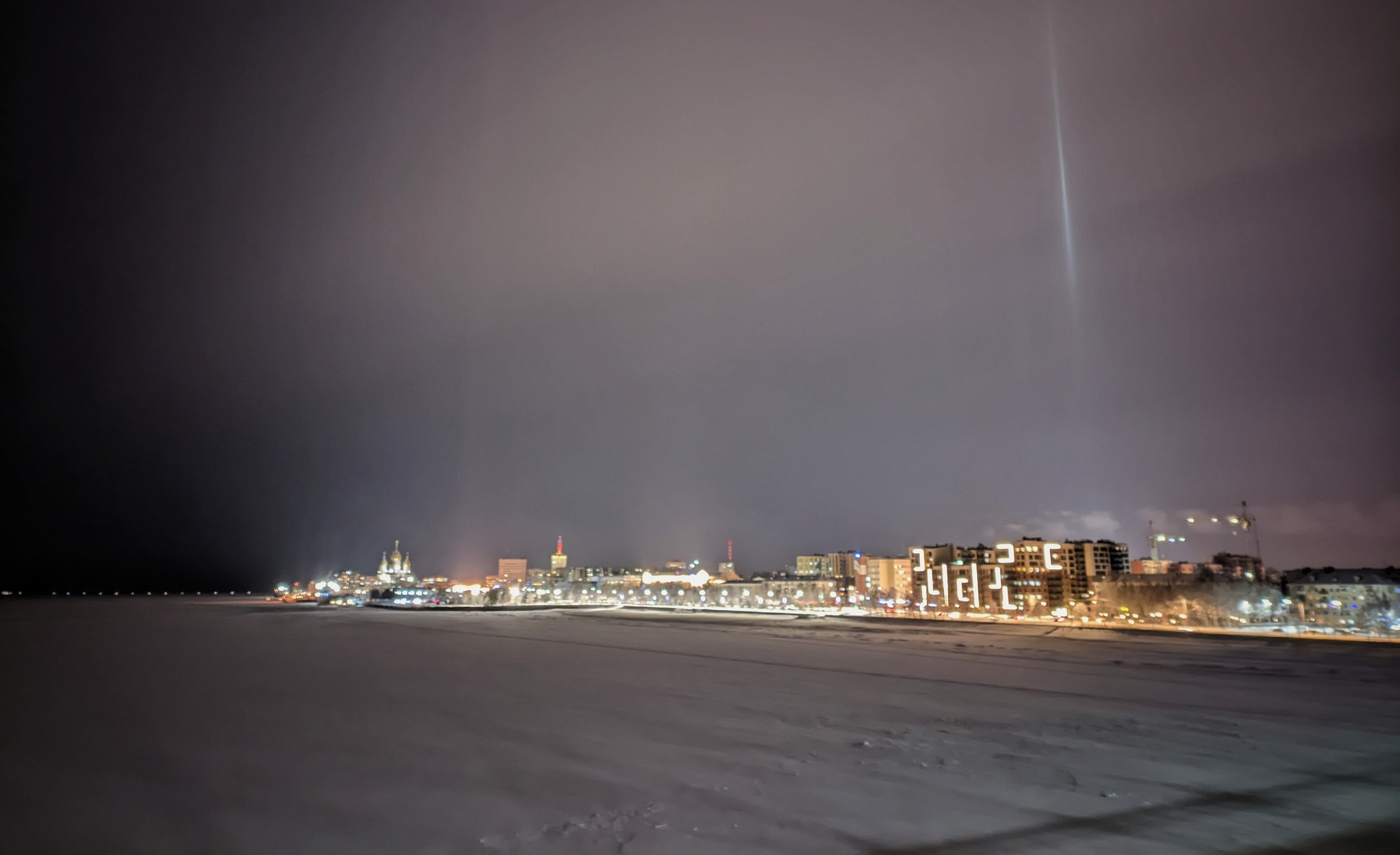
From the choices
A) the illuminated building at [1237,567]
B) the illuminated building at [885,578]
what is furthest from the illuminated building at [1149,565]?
the illuminated building at [885,578]

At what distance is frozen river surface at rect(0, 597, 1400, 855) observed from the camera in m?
7.97

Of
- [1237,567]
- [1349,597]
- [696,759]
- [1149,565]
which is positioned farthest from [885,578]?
[696,759]

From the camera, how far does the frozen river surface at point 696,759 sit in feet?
26.1

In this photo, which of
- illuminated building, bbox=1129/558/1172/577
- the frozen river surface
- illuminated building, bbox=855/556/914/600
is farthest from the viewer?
illuminated building, bbox=855/556/914/600

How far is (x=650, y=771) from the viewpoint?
10.7m

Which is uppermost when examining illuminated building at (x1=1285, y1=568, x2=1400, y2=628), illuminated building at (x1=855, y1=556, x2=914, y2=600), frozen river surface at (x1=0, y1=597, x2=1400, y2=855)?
frozen river surface at (x1=0, y1=597, x2=1400, y2=855)

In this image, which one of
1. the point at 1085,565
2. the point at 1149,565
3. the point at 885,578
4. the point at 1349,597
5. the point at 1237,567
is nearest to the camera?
the point at 1349,597

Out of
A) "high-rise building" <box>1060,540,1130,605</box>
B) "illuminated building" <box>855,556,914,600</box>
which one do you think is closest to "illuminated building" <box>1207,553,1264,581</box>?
"high-rise building" <box>1060,540,1130,605</box>

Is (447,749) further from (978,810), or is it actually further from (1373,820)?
(1373,820)

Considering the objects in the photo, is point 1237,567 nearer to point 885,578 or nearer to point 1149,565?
point 1149,565

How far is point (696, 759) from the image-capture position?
1152 centimetres

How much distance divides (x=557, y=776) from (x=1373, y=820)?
1135cm

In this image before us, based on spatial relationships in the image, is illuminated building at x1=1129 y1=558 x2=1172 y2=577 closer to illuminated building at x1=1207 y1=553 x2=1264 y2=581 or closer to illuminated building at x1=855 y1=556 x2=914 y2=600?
illuminated building at x1=1207 y1=553 x2=1264 y2=581

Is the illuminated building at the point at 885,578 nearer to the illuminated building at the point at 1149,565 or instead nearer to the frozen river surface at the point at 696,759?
the illuminated building at the point at 1149,565
